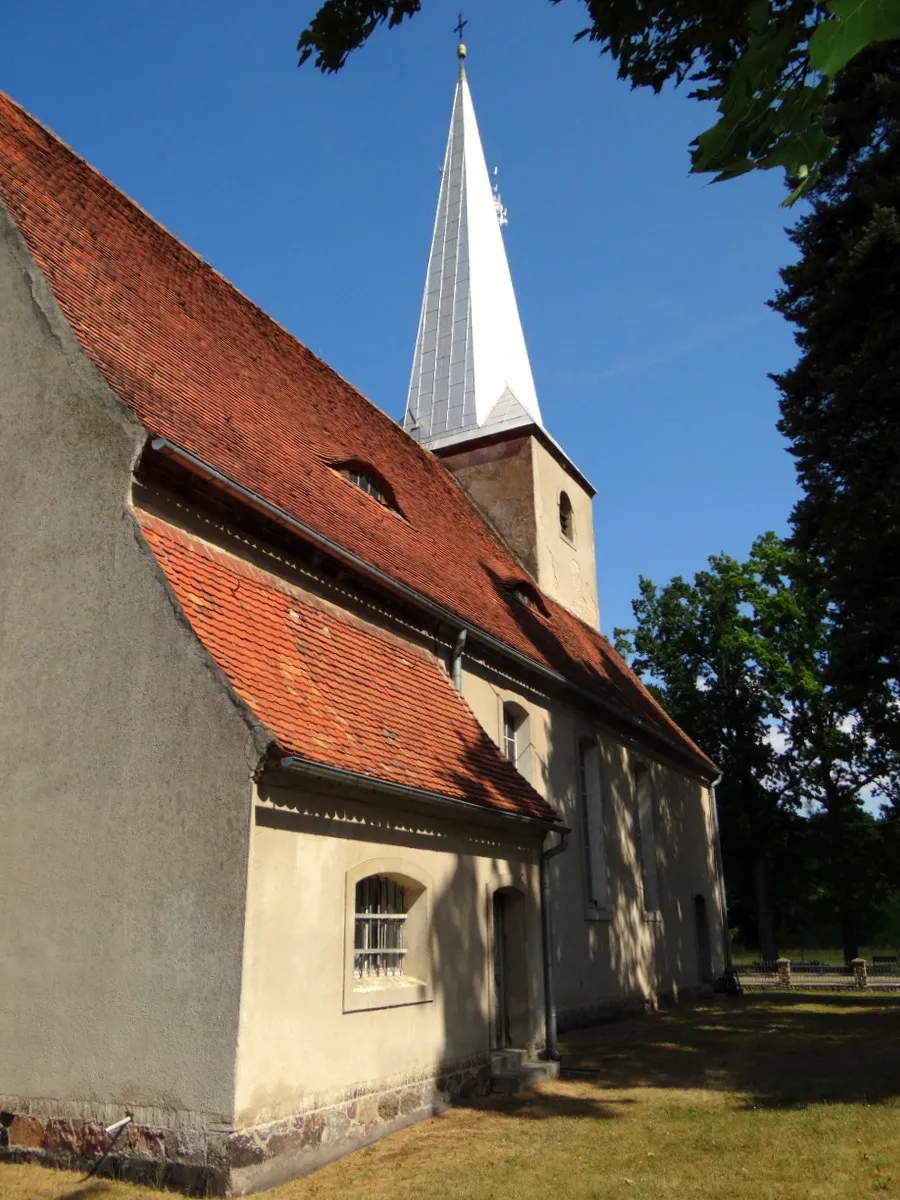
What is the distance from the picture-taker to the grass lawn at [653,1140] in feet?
21.0

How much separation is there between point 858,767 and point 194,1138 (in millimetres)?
36888

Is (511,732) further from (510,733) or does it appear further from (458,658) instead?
(458,658)

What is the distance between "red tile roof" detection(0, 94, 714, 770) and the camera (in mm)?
9359

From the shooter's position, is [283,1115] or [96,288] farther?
[96,288]

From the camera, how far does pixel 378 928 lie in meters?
8.45

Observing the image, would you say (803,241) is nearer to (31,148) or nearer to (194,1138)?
(31,148)

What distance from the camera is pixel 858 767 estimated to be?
38.4 metres

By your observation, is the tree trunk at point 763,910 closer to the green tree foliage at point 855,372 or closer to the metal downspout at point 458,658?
the green tree foliage at point 855,372

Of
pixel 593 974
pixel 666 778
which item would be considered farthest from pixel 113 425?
pixel 666 778

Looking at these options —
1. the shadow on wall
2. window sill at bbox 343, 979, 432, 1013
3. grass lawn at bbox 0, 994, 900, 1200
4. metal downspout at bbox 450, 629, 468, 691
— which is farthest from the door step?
metal downspout at bbox 450, 629, 468, 691

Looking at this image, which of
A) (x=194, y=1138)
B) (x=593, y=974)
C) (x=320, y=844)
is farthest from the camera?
(x=593, y=974)

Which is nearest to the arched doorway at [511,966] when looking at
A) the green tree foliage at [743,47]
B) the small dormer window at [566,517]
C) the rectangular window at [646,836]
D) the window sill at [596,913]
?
the window sill at [596,913]

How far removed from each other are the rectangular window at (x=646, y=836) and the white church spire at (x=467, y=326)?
24.8ft

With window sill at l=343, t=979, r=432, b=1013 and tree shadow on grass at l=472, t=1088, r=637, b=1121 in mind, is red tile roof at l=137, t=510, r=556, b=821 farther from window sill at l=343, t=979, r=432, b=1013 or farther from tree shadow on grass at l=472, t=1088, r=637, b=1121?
tree shadow on grass at l=472, t=1088, r=637, b=1121
